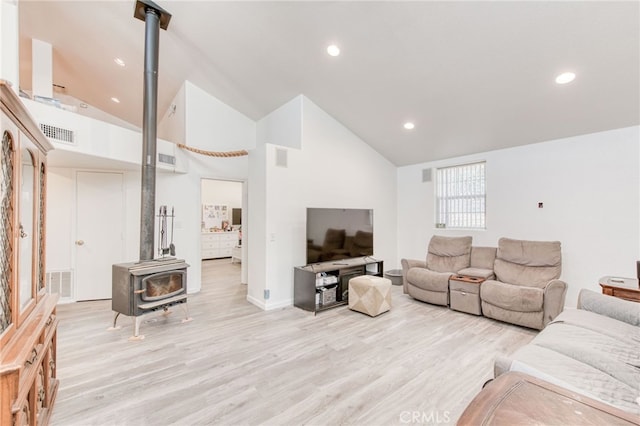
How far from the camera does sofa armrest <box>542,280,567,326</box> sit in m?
3.21

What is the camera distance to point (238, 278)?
621cm

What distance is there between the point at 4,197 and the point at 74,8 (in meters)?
4.00

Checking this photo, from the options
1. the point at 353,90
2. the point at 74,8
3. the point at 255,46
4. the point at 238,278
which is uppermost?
the point at 74,8

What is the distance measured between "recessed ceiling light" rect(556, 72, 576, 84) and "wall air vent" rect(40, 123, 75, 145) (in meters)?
5.74

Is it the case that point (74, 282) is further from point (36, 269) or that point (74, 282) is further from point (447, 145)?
point (447, 145)

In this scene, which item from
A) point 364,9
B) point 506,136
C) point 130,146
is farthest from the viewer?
point 506,136

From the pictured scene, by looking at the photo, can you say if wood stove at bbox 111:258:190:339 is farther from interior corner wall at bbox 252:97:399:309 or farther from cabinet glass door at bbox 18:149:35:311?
cabinet glass door at bbox 18:149:35:311

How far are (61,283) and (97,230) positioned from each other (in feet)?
3.07

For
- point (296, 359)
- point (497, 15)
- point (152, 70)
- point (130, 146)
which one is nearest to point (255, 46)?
point (152, 70)

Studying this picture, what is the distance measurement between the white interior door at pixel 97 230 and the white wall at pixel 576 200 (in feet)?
20.8

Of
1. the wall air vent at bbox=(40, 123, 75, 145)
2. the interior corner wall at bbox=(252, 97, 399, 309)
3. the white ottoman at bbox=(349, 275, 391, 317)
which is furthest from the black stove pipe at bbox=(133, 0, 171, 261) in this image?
the white ottoman at bbox=(349, 275, 391, 317)

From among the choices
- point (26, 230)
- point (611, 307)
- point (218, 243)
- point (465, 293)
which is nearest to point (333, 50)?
point (26, 230)

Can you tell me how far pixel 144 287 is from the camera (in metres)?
3.25

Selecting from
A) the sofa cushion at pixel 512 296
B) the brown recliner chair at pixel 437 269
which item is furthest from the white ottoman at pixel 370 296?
the sofa cushion at pixel 512 296
